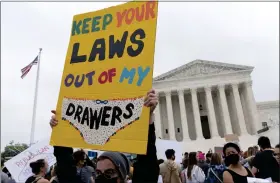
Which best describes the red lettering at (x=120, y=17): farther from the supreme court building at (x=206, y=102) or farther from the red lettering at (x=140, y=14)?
the supreme court building at (x=206, y=102)

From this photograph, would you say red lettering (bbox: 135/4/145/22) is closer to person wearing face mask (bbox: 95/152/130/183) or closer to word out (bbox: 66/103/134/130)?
word out (bbox: 66/103/134/130)

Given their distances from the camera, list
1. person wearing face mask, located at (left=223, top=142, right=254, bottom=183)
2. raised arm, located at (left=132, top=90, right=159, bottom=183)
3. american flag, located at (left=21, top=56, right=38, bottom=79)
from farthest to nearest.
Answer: american flag, located at (left=21, top=56, right=38, bottom=79) < person wearing face mask, located at (left=223, top=142, right=254, bottom=183) < raised arm, located at (left=132, top=90, right=159, bottom=183)

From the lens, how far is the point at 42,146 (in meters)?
6.98

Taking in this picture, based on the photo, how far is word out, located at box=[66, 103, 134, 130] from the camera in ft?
8.05

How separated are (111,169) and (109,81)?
0.86m

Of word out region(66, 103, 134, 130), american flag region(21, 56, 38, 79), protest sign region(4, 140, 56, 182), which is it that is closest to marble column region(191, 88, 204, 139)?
american flag region(21, 56, 38, 79)

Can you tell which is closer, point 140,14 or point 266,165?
point 140,14

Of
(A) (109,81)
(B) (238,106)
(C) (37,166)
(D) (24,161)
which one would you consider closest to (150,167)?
(A) (109,81)

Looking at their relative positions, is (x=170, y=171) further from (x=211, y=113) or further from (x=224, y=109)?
(x=224, y=109)

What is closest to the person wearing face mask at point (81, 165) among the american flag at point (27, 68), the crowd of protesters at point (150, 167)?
the crowd of protesters at point (150, 167)

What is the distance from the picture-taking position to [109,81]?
2633mm

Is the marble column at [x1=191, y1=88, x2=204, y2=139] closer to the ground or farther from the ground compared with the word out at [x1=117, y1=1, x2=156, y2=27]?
farther from the ground

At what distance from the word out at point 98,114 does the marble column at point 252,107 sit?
43422 mm

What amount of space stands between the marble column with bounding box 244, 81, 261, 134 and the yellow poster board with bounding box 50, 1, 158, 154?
43275mm
